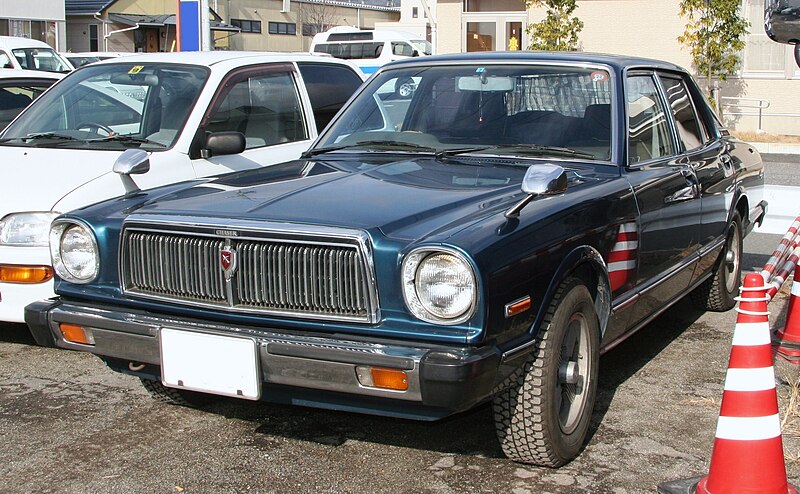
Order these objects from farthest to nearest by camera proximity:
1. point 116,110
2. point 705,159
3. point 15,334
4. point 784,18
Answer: point 116,110 → point 15,334 → point 705,159 → point 784,18

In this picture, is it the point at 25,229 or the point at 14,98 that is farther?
the point at 14,98

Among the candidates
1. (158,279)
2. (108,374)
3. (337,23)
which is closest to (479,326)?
(158,279)

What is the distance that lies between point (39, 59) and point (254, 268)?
21040 mm

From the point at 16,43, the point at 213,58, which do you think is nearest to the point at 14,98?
the point at 213,58

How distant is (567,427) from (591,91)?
1.74 metres

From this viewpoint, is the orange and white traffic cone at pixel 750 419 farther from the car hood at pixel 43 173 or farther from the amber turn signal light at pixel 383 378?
the car hood at pixel 43 173

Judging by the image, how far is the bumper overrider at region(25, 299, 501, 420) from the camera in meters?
3.35

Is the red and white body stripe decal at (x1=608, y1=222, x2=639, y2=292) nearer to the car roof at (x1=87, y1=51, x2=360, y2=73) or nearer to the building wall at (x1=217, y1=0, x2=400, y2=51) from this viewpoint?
the car roof at (x1=87, y1=51, x2=360, y2=73)

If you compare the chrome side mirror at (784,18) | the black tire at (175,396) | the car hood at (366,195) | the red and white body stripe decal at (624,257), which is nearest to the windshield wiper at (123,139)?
the car hood at (366,195)

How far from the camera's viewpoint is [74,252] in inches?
164

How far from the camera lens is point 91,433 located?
439cm

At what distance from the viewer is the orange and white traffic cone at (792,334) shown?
5.41 m

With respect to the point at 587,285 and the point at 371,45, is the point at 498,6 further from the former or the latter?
the point at 587,285

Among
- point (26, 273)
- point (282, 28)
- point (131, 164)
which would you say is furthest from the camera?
point (282, 28)
